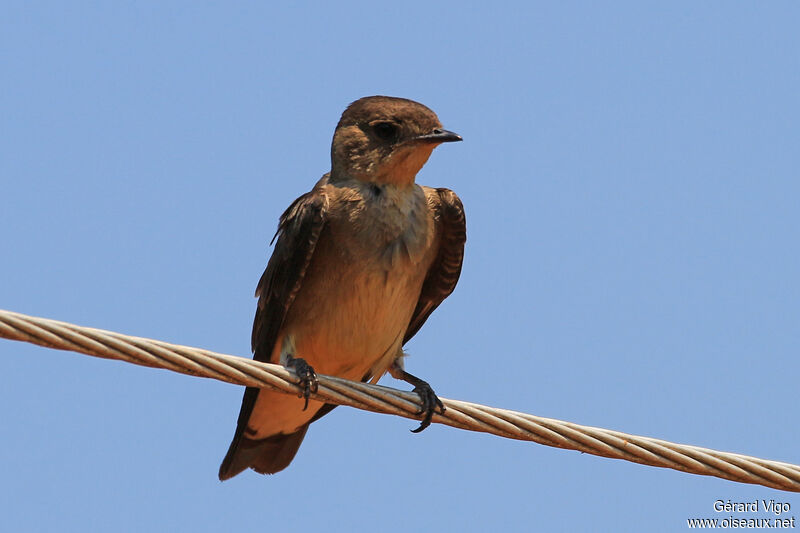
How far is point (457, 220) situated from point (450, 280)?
19.1 inches

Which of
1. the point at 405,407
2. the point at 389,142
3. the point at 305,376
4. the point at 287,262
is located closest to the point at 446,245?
the point at 389,142

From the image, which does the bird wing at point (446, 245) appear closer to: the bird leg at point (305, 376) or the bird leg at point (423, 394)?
the bird leg at point (423, 394)

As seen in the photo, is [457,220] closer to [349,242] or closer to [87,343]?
[349,242]

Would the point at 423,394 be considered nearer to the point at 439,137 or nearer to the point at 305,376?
the point at 305,376

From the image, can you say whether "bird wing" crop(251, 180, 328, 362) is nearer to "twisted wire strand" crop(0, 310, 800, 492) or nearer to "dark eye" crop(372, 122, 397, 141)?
"dark eye" crop(372, 122, 397, 141)

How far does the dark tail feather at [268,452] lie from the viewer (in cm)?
977

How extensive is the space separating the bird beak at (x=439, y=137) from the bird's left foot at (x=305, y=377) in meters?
2.00

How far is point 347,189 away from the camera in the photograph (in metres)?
8.84

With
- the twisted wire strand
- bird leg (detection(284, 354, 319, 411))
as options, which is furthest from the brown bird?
the twisted wire strand

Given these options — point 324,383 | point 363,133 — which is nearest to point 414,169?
point 363,133

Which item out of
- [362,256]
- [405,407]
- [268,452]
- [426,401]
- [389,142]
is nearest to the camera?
[405,407]

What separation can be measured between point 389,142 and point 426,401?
85.3 inches

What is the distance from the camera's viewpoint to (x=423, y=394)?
806 cm

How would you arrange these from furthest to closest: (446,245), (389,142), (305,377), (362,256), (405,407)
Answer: (446,245), (389,142), (362,256), (305,377), (405,407)
